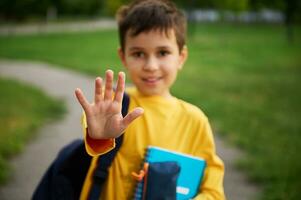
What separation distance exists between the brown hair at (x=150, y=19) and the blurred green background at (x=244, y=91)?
1.83m

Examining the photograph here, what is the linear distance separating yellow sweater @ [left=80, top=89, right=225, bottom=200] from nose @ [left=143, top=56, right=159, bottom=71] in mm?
153

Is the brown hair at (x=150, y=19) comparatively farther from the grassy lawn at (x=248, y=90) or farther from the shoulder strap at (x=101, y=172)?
the grassy lawn at (x=248, y=90)

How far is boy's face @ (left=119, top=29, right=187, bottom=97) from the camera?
1775 millimetres

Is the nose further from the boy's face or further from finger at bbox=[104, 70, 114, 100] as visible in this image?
finger at bbox=[104, 70, 114, 100]

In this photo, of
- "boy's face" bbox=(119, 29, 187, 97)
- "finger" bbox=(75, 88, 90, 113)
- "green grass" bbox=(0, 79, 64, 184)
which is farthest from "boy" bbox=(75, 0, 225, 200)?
"green grass" bbox=(0, 79, 64, 184)

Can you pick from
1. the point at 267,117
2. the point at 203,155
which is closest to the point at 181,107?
the point at 203,155

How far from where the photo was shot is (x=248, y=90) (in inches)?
290

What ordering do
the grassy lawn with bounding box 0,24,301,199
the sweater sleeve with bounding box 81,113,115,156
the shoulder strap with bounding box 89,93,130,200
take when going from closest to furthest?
1. the sweater sleeve with bounding box 81,113,115,156
2. the shoulder strap with bounding box 89,93,130,200
3. the grassy lawn with bounding box 0,24,301,199

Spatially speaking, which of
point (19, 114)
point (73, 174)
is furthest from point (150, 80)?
point (19, 114)

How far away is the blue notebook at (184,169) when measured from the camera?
5.57ft

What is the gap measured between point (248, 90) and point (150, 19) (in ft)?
19.2

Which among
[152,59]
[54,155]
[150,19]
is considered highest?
[150,19]

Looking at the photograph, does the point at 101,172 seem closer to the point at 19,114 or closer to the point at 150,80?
the point at 150,80

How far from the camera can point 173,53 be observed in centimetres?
185
